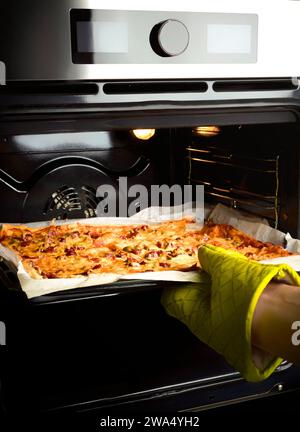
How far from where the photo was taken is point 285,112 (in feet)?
4.57

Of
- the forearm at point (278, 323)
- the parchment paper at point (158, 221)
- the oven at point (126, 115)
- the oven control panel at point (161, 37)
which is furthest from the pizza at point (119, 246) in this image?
the oven control panel at point (161, 37)

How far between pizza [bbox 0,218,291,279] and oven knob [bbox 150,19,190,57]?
541 millimetres

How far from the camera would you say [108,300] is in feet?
4.01

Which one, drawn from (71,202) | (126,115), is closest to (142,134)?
(71,202)

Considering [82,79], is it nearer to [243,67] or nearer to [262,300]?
[243,67]

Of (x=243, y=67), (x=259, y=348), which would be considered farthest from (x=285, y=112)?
(x=259, y=348)

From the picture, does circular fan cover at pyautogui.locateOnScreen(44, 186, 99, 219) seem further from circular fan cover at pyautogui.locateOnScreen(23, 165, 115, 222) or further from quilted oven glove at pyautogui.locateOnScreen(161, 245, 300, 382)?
quilted oven glove at pyautogui.locateOnScreen(161, 245, 300, 382)

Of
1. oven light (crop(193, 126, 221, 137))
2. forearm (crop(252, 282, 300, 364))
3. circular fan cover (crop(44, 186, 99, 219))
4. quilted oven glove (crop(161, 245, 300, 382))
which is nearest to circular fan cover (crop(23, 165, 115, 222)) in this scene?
circular fan cover (crop(44, 186, 99, 219))

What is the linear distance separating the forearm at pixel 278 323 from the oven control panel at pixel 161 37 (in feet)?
1.66

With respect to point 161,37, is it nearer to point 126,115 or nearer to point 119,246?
point 126,115

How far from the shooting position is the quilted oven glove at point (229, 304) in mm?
1081

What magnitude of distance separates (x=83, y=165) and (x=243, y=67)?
2.21 feet

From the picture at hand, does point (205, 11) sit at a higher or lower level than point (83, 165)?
higher

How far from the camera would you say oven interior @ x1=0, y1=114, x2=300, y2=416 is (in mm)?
1193
